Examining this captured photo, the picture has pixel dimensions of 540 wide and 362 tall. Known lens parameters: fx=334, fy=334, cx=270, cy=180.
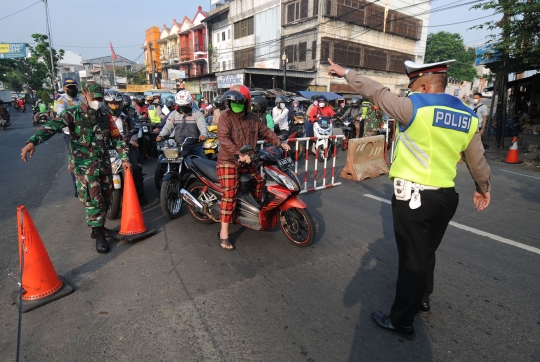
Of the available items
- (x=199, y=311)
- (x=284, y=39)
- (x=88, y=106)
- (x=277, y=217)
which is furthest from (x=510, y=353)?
(x=284, y=39)

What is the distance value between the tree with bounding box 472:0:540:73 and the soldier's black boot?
38.0ft

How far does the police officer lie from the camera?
2.13 m

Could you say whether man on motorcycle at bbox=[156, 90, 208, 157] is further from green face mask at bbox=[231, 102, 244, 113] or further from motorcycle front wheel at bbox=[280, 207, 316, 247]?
motorcycle front wheel at bbox=[280, 207, 316, 247]

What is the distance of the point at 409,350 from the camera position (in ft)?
7.75

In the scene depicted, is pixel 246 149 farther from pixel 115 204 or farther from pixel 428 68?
pixel 115 204

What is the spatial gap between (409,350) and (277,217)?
2.18 m

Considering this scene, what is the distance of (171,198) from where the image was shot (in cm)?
500

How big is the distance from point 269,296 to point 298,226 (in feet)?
3.80

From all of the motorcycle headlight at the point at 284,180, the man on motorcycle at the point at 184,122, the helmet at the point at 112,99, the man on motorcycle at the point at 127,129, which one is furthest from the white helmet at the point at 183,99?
the motorcycle headlight at the point at 284,180

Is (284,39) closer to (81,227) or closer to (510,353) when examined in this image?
(81,227)

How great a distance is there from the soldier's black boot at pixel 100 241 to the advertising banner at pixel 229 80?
72.4 feet

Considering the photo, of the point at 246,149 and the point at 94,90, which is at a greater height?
the point at 94,90

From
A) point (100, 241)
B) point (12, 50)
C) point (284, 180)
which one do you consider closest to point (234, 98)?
point (284, 180)

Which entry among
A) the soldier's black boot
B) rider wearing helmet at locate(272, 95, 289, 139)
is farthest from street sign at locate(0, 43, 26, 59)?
the soldier's black boot
